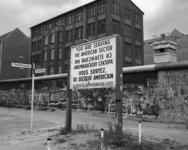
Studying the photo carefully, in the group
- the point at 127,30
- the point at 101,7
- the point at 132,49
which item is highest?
the point at 101,7

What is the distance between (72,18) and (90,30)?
265 inches

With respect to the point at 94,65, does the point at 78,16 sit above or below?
above

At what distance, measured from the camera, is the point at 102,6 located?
50.2 meters

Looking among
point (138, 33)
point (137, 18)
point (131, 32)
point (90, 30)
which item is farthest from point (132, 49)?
point (90, 30)

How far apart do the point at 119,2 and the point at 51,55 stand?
17876 millimetres

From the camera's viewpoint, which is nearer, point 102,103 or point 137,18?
point 102,103

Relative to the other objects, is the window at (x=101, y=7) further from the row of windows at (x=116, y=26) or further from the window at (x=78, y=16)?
the window at (x=78, y=16)

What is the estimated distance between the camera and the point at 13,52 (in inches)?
2571

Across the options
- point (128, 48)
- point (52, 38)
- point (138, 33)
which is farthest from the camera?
point (52, 38)

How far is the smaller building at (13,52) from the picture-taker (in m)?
63.1

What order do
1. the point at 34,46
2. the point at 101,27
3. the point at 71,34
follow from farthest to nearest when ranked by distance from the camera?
the point at 34,46, the point at 71,34, the point at 101,27

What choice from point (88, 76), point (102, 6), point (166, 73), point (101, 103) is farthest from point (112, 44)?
point (102, 6)

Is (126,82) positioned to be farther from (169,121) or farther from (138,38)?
(138,38)

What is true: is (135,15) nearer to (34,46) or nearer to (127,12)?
(127,12)
